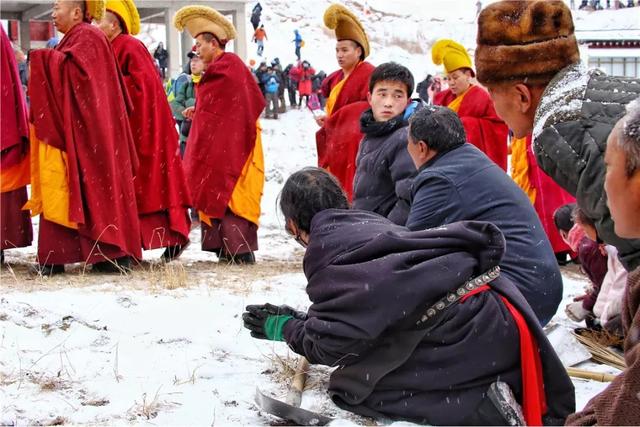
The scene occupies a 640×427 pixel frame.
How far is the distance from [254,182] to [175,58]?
534 inches

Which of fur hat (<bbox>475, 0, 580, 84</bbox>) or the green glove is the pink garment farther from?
fur hat (<bbox>475, 0, 580, 84</bbox>)

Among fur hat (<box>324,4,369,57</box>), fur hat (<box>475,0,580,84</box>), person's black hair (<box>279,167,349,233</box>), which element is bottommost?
person's black hair (<box>279,167,349,233</box>)

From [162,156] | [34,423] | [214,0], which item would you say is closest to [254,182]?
[162,156]

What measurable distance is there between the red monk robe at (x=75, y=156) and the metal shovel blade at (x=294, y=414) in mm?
2565

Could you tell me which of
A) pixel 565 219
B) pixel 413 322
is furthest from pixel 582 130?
pixel 565 219

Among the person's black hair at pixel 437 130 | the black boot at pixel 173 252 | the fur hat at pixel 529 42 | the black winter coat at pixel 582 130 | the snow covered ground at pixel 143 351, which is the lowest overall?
the black boot at pixel 173 252

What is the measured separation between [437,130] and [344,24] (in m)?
3.10

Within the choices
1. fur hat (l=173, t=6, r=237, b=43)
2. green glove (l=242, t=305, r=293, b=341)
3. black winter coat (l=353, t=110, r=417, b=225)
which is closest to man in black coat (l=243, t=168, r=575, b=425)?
green glove (l=242, t=305, r=293, b=341)

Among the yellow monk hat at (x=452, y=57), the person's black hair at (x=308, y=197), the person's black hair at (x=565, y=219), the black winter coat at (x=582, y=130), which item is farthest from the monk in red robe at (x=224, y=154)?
the black winter coat at (x=582, y=130)

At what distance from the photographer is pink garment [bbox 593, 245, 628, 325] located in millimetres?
4395

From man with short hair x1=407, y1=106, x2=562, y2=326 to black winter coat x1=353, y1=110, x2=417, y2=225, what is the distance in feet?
2.83

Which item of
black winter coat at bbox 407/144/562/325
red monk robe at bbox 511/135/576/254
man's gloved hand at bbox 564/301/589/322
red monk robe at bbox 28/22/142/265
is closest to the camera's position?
black winter coat at bbox 407/144/562/325

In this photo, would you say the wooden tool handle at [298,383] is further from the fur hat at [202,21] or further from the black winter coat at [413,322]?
the fur hat at [202,21]

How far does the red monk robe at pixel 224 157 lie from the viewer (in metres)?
6.27
